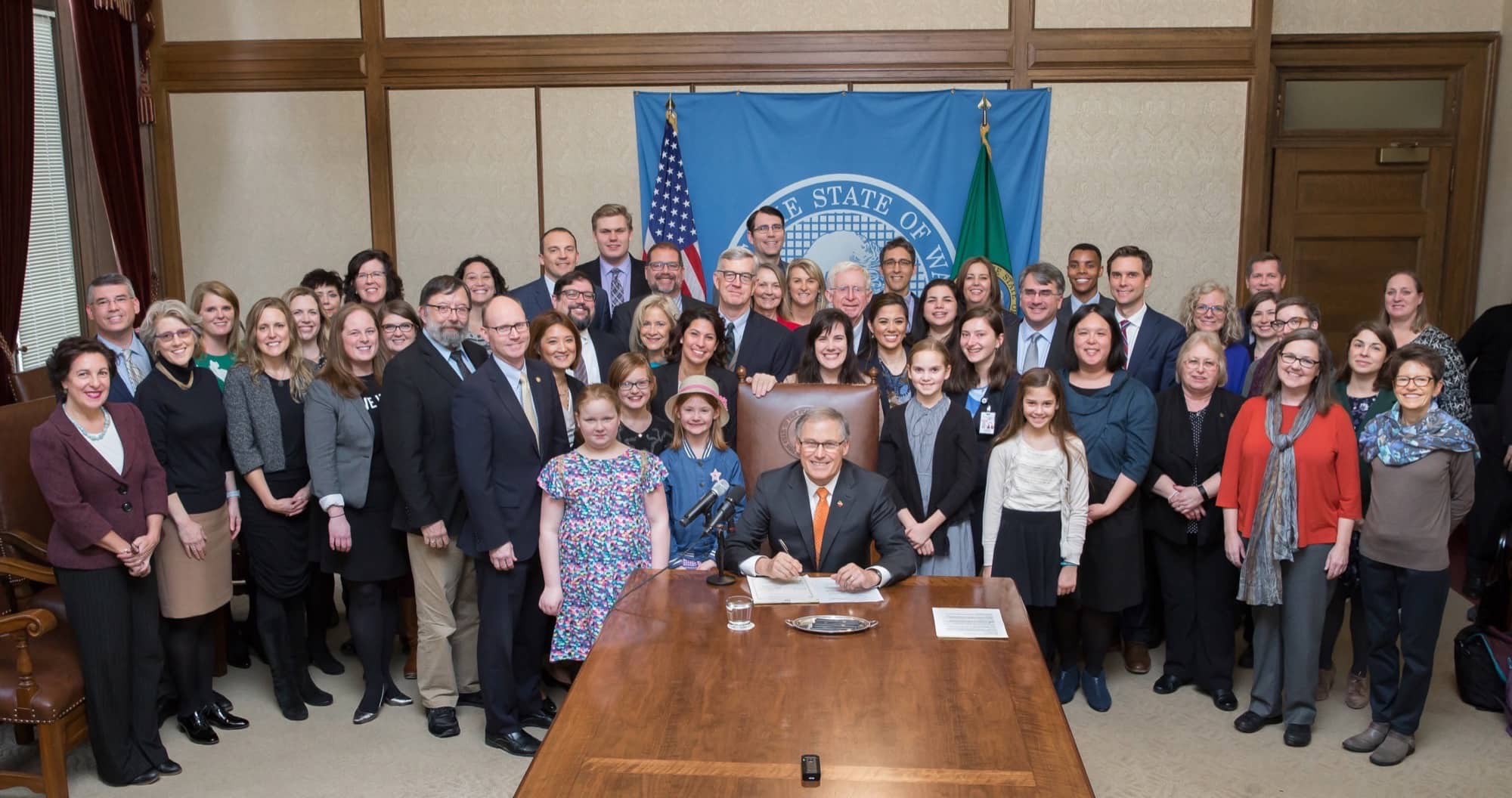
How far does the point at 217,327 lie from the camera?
4.63 meters

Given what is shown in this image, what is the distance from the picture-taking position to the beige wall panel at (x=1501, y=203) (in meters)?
6.84

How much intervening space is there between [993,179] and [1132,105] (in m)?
0.92

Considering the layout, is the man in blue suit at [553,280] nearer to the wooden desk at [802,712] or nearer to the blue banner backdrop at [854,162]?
the blue banner backdrop at [854,162]

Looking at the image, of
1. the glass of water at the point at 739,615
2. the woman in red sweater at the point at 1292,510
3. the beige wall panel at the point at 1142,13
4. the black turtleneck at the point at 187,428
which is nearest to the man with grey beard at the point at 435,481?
the black turtleneck at the point at 187,428

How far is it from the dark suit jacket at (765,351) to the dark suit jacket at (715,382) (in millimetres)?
283

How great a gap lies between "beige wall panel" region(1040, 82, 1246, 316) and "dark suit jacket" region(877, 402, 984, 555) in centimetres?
286

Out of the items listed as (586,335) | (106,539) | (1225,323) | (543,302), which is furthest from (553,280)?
(1225,323)

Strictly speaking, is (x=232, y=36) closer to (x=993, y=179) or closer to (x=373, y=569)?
(x=373, y=569)

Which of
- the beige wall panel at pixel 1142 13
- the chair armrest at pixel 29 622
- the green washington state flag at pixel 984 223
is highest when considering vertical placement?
the beige wall panel at pixel 1142 13

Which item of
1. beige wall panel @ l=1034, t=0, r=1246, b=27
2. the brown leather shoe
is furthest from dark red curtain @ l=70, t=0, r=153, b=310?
the brown leather shoe

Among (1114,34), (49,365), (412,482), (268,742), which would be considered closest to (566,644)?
(412,482)

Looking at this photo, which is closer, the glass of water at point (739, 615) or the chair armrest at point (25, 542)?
the glass of water at point (739, 615)

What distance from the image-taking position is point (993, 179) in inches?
261

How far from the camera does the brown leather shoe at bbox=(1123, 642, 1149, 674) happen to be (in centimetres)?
503
